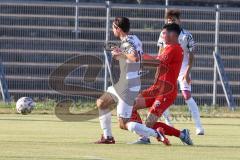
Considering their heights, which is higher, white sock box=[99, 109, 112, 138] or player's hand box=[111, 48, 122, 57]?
player's hand box=[111, 48, 122, 57]

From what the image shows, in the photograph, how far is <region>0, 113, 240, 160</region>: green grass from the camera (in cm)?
1271

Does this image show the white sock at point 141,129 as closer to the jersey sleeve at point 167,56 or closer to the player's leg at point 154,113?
the player's leg at point 154,113

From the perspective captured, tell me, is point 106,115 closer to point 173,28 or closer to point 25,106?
point 173,28

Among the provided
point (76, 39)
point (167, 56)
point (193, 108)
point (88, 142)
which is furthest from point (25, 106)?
point (76, 39)

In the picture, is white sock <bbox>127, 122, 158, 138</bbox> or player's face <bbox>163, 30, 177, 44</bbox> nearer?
white sock <bbox>127, 122, 158, 138</bbox>

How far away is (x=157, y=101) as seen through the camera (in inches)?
611

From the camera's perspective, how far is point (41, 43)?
95.1ft

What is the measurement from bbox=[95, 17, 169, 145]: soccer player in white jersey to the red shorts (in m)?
0.19

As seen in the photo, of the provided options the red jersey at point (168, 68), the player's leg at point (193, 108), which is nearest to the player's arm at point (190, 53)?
the player's leg at point (193, 108)

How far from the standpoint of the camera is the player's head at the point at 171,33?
1570 centimetres

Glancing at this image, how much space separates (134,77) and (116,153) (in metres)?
2.44

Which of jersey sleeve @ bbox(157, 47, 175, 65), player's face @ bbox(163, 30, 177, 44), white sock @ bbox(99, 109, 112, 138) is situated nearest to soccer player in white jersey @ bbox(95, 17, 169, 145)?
white sock @ bbox(99, 109, 112, 138)

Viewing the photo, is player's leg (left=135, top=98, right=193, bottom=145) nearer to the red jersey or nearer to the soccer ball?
the red jersey

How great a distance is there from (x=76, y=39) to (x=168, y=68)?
45.9 feet
